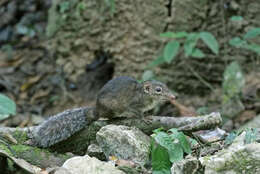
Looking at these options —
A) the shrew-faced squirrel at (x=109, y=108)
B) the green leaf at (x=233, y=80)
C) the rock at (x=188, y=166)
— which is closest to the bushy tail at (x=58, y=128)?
the shrew-faced squirrel at (x=109, y=108)

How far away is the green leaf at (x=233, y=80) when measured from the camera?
7.71 m

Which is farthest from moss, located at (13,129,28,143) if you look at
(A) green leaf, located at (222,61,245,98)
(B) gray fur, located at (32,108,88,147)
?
(A) green leaf, located at (222,61,245,98)

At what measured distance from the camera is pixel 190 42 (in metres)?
7.47

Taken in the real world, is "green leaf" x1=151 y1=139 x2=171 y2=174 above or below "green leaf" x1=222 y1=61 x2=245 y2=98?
above

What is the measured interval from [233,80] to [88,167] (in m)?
4.42

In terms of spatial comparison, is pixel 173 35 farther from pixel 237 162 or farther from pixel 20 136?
pixel 237 162

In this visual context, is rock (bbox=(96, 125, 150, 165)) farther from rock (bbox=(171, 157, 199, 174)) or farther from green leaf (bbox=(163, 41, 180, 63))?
green leaf (bbox=(163, 41, 180, 63))

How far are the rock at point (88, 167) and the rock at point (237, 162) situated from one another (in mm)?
711

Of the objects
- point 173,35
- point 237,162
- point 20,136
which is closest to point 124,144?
point 237,162

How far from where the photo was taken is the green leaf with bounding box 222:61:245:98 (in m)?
7.71

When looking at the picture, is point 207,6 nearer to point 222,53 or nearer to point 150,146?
point 222,53

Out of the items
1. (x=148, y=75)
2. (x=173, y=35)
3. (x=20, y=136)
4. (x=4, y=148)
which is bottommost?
(x=148, y=75)

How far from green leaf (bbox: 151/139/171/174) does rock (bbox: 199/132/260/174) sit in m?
0.32

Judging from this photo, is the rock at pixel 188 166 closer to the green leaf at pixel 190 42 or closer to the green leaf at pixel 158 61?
the green leaf at pixel 190 42
